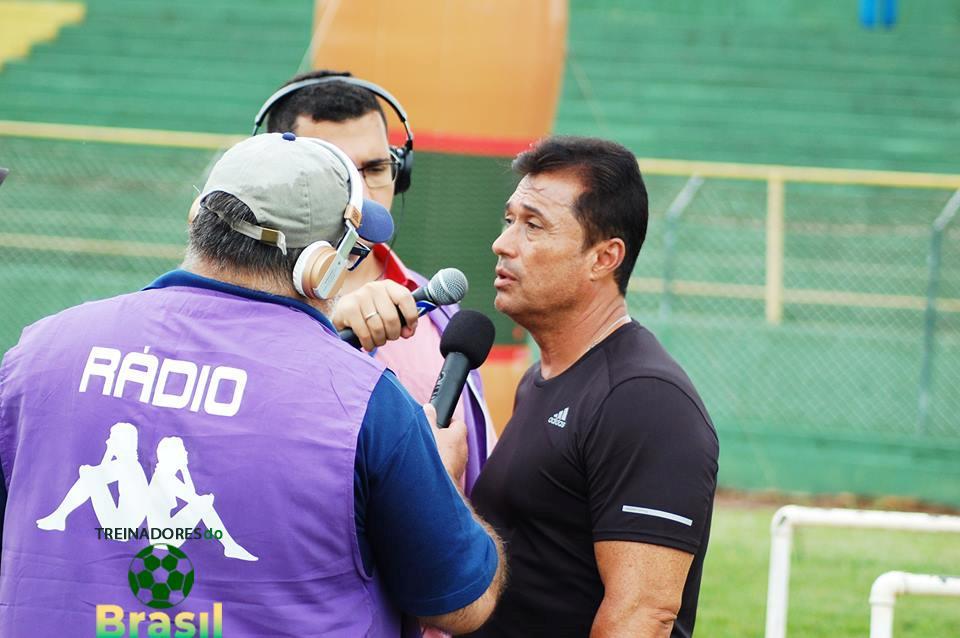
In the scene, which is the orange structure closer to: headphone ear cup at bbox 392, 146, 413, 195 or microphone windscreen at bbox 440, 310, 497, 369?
headphone ear cup at bbox 392, 146, 413, 195

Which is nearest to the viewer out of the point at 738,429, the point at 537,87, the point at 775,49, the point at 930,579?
the point at 930,579

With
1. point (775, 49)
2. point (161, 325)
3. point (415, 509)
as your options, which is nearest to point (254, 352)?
point (161, 325)

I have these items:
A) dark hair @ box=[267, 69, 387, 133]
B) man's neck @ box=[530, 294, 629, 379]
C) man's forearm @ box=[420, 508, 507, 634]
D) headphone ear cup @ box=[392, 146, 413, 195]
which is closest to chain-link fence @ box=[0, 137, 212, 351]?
headphone ear cup @ box=[392, 146, 413, 195]

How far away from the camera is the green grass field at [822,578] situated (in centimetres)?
598

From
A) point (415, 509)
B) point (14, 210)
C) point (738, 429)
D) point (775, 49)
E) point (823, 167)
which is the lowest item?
point (415, 509)

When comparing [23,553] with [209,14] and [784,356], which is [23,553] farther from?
[209,14]

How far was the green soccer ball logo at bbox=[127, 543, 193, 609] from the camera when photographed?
77.9 inches

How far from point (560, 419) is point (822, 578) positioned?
4.67 meters

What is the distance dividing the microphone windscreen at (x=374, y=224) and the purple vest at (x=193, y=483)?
0.33 m

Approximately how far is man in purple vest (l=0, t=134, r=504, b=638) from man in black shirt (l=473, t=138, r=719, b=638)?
53cm

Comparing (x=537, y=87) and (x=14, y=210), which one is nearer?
(x=537, y=87)

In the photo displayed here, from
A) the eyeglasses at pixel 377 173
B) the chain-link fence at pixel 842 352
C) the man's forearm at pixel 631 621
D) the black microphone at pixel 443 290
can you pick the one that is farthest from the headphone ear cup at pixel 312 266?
the chain-link fence at pixel 842 352

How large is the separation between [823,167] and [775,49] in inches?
115

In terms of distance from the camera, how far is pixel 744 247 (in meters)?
13.2
